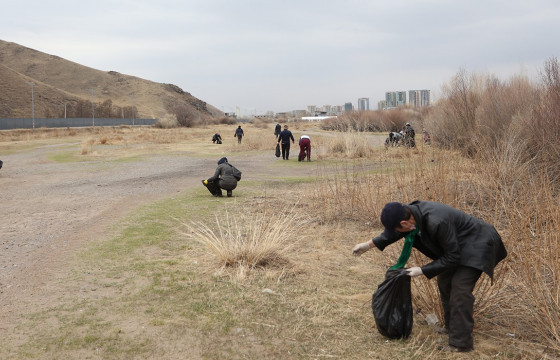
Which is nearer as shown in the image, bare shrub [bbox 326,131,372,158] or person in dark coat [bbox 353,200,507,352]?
person in dark coat [bbox 353,200,507,352]

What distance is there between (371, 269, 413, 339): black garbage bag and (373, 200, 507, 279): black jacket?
40cm

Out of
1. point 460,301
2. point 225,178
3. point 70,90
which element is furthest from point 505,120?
point 70,90

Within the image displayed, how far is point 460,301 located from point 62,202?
1038 cm

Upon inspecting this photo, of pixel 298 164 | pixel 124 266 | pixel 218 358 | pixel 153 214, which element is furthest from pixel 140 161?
pixel 218 358

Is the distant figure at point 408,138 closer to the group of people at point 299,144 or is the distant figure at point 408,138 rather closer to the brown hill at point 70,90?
the group of people at point 299,144

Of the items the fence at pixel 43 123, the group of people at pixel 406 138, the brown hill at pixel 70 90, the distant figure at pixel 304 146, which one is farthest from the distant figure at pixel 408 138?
the brown hill at pixel 70 90

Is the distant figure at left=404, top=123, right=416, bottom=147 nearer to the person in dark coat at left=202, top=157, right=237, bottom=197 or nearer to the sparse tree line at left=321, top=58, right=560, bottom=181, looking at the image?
the sparse tree line at left=321, top=58, right=560, bottom=181

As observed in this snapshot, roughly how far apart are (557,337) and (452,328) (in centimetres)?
79

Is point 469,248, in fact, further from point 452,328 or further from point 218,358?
point 218,358

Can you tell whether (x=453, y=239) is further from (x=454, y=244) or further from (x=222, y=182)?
(x=222, y=182)

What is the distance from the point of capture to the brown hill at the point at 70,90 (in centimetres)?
8912

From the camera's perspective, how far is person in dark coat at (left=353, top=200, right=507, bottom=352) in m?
3.97

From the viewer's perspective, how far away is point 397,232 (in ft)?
13.7

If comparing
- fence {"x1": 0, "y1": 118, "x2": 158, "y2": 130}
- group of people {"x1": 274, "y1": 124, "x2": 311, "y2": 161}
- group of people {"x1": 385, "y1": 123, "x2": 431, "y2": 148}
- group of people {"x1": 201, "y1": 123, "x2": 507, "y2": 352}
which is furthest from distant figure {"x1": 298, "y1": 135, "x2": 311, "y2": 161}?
fence {"x1": 0, "y1": 118, "x2": 158, "y2": 130}
